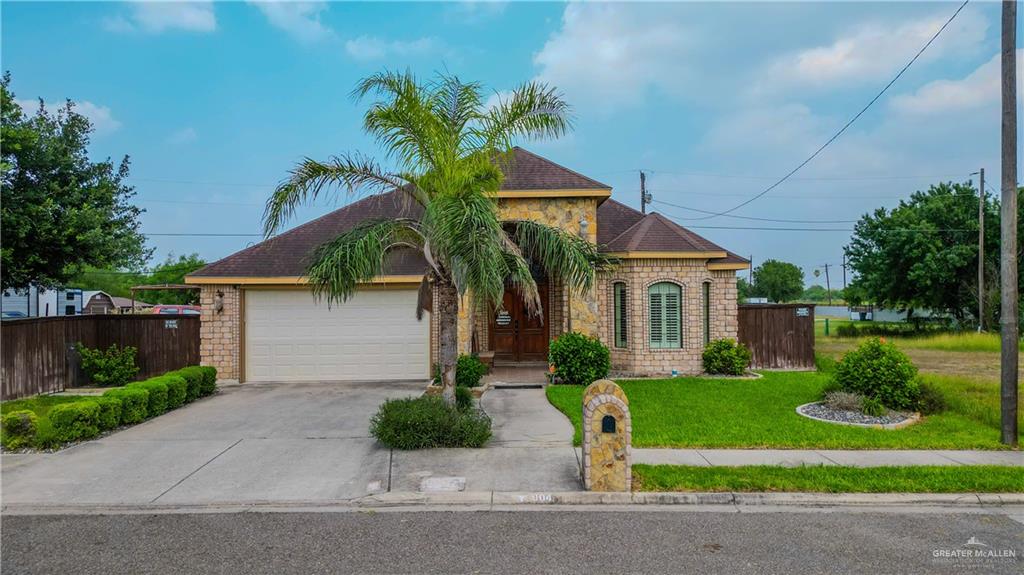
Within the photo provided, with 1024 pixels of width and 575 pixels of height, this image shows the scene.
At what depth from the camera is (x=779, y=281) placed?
62031 mm

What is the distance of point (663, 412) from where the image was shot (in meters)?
9.52

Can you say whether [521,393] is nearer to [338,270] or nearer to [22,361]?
[338,270]

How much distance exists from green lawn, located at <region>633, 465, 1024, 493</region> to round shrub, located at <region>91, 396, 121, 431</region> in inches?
318

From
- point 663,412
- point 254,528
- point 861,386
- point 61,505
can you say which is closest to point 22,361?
point 61,505

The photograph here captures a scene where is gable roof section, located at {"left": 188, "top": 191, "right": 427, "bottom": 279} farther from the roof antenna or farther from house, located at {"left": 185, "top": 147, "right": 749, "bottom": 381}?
the roof antenna

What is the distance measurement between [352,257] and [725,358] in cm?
1001

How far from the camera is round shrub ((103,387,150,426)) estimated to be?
30.1ft

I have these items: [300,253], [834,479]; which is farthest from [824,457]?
[300,253]

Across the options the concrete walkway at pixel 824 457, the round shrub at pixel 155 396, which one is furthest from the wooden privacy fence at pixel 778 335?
the round shrub at pixel 155 396

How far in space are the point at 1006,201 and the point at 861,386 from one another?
350 centimetres

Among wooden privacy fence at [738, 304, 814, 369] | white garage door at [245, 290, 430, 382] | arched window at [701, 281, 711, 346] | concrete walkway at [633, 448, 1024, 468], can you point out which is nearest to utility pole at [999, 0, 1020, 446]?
concrete walkway at [633, 448, 1024, 468]

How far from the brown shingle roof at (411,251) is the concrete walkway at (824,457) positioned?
7.13 meters

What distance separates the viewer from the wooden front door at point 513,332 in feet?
52.8

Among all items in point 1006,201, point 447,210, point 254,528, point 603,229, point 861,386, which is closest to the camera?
point 254,528
